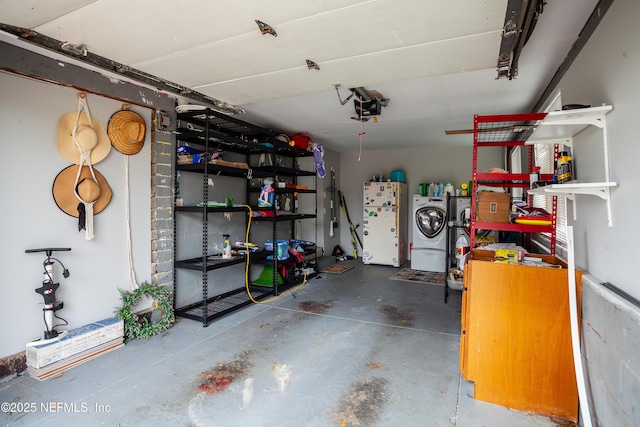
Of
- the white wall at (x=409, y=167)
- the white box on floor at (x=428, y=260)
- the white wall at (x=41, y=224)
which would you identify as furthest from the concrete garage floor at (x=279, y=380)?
the white wall at (x=409, y=167)

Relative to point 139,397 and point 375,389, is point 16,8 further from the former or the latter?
point 375,389

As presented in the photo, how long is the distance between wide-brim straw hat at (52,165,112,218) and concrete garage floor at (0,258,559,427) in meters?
1.29

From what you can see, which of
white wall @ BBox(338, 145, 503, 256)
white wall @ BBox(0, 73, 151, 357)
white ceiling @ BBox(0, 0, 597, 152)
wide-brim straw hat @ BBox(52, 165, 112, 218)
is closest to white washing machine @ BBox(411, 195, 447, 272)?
white wall @ BBox(338, 145, 503, 256)

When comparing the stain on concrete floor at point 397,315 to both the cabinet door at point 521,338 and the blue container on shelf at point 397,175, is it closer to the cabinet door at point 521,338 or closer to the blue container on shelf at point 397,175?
the cabinet door at point 521,338

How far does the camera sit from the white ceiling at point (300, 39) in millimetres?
1514

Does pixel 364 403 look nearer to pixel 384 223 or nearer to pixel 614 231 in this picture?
pixel 614 231

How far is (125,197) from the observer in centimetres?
306

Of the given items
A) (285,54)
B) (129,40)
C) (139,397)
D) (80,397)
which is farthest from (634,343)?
(80,397)

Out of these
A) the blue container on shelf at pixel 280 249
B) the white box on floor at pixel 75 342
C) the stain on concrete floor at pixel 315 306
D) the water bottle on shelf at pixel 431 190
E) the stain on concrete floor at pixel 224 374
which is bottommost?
the stain on concrete floor at pixel 224 374

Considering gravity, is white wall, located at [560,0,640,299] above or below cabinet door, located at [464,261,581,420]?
above

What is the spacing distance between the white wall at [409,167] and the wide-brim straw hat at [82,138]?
4557mm

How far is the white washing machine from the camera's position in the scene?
5.99 metres

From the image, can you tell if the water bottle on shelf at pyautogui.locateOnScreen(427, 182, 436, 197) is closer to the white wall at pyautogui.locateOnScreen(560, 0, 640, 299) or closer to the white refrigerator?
the white refrigerator

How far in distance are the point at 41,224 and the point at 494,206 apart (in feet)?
11.7
